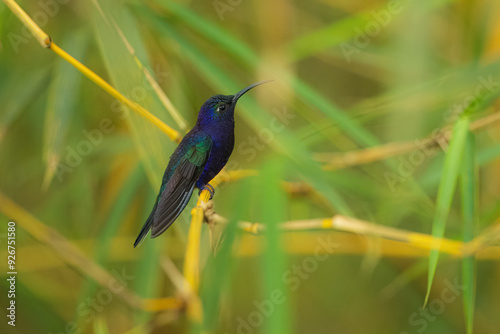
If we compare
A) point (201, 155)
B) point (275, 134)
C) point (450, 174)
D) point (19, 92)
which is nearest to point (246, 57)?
point (275, 134)

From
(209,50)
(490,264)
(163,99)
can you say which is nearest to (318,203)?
(209,50)

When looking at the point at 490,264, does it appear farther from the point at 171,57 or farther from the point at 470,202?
the point at 171,57

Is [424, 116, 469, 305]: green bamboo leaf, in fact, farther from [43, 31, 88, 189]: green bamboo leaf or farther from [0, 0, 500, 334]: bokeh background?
[43, 31, 88, 189]: green bamboo leaf

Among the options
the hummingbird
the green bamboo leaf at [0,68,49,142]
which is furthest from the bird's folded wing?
the green bamboo leaf at [0,68,49,142]

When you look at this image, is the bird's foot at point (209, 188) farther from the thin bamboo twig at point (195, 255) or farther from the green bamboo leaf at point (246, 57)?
the green bamboo leaf at point (246, 57)

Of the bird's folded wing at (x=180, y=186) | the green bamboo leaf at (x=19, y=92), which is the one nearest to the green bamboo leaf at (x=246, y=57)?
the bird's folded wing at (x=180, y=186)

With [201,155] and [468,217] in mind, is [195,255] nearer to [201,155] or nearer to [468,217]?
[201,155]
